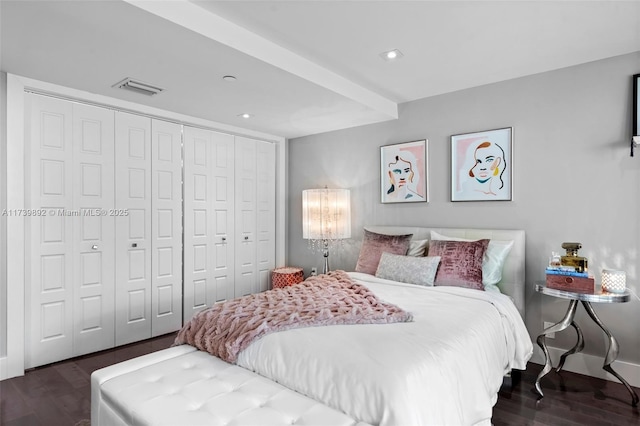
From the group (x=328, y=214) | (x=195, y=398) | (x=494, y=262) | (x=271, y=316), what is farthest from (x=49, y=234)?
(x=494, y=262)

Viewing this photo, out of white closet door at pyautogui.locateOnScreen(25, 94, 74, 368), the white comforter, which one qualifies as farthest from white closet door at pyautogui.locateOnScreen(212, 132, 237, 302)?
the white comforter

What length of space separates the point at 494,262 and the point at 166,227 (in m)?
3.17

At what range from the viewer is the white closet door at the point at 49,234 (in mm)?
2961

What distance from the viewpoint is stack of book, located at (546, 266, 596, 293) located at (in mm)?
2449

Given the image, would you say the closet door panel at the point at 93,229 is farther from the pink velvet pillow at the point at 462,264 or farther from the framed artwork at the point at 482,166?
the framed artwork at the point at 482,166

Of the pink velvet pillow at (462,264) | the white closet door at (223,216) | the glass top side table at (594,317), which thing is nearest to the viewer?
the glass top side table at (594,317)

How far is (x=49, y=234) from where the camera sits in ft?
10.1

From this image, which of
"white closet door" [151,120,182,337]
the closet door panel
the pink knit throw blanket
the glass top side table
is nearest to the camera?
the pink knit throw blanket

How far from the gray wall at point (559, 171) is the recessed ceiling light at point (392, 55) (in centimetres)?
105

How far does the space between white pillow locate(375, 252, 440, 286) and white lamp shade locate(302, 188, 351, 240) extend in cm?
106

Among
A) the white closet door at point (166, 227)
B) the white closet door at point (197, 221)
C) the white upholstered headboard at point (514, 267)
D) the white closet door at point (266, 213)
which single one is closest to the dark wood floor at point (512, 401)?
the white upholstered headboard at point (514, 267)

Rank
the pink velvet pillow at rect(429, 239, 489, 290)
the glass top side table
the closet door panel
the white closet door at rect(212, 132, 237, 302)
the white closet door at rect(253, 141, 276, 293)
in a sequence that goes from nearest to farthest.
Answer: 1. the glass top side table
2. the pink velvet pillow at rect(429, 239, 489, 290)
3. the closet door panel
4. the white closet door at rect(212, 132, 237, 302)
5. the white closet door at rect(253, 141, 276, 293)

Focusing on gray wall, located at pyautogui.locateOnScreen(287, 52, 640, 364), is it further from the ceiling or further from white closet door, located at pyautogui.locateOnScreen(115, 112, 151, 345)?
white closet door, located at pyautogui.locateOnScreen(115, 112, 151, 345)

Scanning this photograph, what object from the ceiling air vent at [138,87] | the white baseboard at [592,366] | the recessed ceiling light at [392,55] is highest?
the recessed ceiling light at [392,55]
